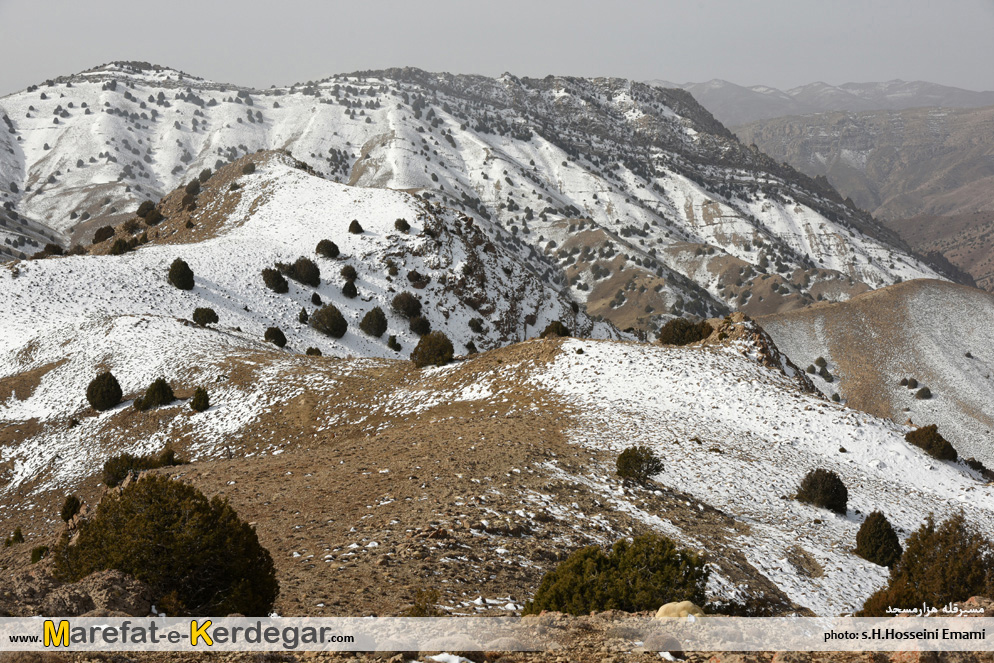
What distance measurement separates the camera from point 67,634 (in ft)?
18.4

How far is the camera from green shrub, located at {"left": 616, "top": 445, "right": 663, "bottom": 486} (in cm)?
1675

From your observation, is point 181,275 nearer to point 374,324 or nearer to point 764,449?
point 374,324

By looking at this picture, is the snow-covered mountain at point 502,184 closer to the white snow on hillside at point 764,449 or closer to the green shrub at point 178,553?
the white snow on hillside at point 764,449

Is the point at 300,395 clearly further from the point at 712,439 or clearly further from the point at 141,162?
the point at 141,162

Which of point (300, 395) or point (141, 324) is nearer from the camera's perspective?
point (300, 395)

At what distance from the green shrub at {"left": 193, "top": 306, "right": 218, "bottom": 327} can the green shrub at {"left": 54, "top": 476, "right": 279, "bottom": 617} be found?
108 feet

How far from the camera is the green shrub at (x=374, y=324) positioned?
43.4 metres

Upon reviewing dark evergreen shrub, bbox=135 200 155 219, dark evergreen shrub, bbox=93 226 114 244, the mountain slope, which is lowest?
the mountain slope

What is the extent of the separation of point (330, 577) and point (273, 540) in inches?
110

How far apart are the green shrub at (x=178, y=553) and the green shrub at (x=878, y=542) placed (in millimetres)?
15958

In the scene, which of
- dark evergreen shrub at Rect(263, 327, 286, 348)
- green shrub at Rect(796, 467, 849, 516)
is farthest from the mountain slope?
dark evergreen shrub at Rect(263, 327, 286, 348)

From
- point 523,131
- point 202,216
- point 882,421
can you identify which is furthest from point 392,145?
point 882,421

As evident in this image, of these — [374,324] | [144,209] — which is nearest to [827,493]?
[374,324]

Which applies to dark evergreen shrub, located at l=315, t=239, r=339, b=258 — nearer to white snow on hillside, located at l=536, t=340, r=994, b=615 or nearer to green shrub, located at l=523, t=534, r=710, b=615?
white snow on hillside, located at l=536, t=340, r=994, b=615
